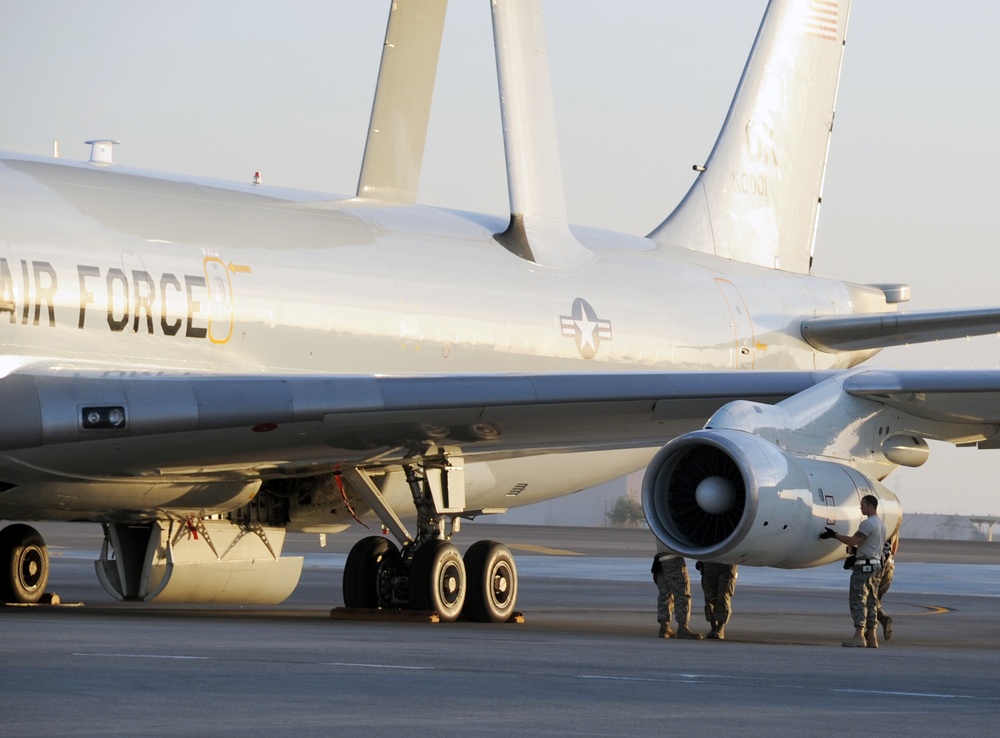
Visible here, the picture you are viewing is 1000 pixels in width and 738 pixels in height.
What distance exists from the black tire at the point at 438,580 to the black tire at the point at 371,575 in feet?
2.75

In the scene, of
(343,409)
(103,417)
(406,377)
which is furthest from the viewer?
(406,377)

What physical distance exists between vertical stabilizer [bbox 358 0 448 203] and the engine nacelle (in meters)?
5.32

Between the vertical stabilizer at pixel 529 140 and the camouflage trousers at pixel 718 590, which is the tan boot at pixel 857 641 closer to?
the camouflage trousers at pixel 718 590

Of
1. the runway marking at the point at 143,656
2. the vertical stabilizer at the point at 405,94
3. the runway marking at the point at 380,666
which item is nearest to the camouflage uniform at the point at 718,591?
the vertical stabilizer at the point at 405,94

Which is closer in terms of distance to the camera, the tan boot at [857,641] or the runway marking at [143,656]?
the runway marking at [143,656]

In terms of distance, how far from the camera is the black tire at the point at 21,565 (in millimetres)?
17406

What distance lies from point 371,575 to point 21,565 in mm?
3422

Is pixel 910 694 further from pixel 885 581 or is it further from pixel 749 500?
pixel 885 581

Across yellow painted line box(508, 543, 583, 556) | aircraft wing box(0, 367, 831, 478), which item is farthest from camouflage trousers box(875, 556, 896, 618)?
yellow painted line box(508, 543, 583, 556)

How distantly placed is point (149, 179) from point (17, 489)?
2.70 m

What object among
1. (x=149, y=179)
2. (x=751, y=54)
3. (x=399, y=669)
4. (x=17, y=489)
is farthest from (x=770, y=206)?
(x=399, y=669)

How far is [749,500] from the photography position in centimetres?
1263

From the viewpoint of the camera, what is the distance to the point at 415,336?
15969mm

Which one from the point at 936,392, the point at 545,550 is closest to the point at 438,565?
the point at 936,392
